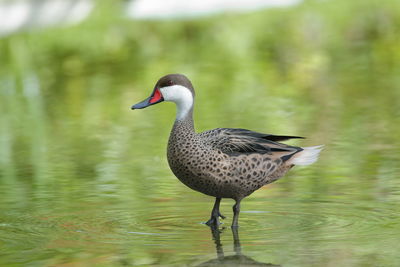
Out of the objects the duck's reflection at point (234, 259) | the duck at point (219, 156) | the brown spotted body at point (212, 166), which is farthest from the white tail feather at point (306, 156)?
the duck's reflection at point (234, 259)

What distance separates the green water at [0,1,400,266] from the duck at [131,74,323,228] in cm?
26

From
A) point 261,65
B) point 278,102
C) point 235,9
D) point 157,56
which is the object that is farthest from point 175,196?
point 235,9

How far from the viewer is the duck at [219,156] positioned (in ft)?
24.9

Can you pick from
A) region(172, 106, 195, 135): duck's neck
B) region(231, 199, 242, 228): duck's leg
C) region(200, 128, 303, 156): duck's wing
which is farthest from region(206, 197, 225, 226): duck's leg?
region(172, 106, 195, 135): duck's neck

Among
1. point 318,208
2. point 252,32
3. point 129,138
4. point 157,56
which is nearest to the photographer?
point 318,208

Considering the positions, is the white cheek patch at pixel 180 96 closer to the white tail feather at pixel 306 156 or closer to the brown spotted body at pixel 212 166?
the brown spotted body at pixel 212 166

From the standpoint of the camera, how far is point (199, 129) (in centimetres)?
1205

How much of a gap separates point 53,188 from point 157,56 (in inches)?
429

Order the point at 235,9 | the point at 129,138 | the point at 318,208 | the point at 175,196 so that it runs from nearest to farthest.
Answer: the point at 318,208
the point at 175,196
the point at 129,138
the point at 235,9

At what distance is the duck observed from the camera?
759cm

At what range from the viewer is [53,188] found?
913cm

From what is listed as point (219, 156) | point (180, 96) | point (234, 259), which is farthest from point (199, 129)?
point (234, 259)

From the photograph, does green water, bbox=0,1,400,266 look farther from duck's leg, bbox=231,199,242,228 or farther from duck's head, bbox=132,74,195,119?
duck's head, bbox=132,74,195,119

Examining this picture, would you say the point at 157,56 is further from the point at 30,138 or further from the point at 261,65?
the point at 30,138
